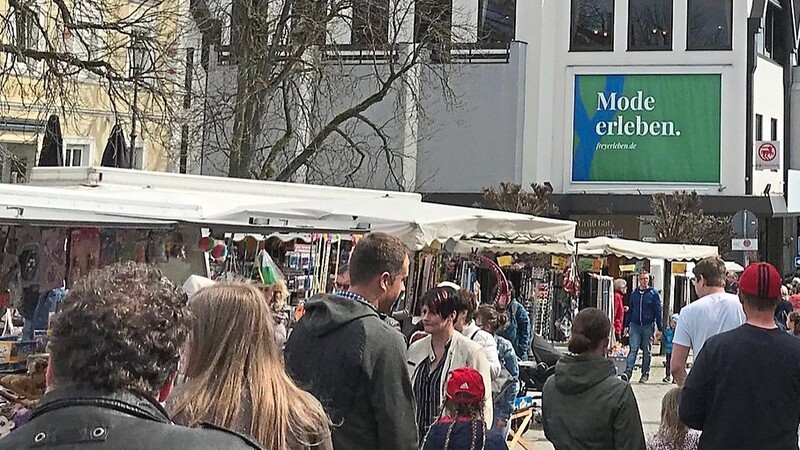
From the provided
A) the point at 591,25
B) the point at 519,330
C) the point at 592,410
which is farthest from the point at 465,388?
the point at 591,25

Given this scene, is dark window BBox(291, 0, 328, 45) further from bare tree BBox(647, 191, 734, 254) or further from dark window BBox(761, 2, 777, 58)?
dark window BBox(761, 2, 777, 58)

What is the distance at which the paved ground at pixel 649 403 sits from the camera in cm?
1141

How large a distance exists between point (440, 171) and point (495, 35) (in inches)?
175

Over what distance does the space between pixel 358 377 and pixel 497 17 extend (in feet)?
98.2

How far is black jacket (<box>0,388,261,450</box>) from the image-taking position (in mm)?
1886

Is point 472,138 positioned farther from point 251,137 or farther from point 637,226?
point 251,137

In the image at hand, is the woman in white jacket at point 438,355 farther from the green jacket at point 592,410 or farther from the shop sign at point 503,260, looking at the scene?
the shop sign at point 503,260

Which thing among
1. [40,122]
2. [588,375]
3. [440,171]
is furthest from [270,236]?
[440,171]

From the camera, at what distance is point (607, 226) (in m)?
32.5

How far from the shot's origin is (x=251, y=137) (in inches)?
724

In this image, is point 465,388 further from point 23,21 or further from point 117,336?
point 23,21

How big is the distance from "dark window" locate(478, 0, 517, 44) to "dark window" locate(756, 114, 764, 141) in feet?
25.4

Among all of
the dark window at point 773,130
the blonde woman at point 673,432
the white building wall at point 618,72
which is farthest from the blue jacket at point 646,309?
the dark window at point 773,130

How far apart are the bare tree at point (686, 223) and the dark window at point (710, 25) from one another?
4.90m
